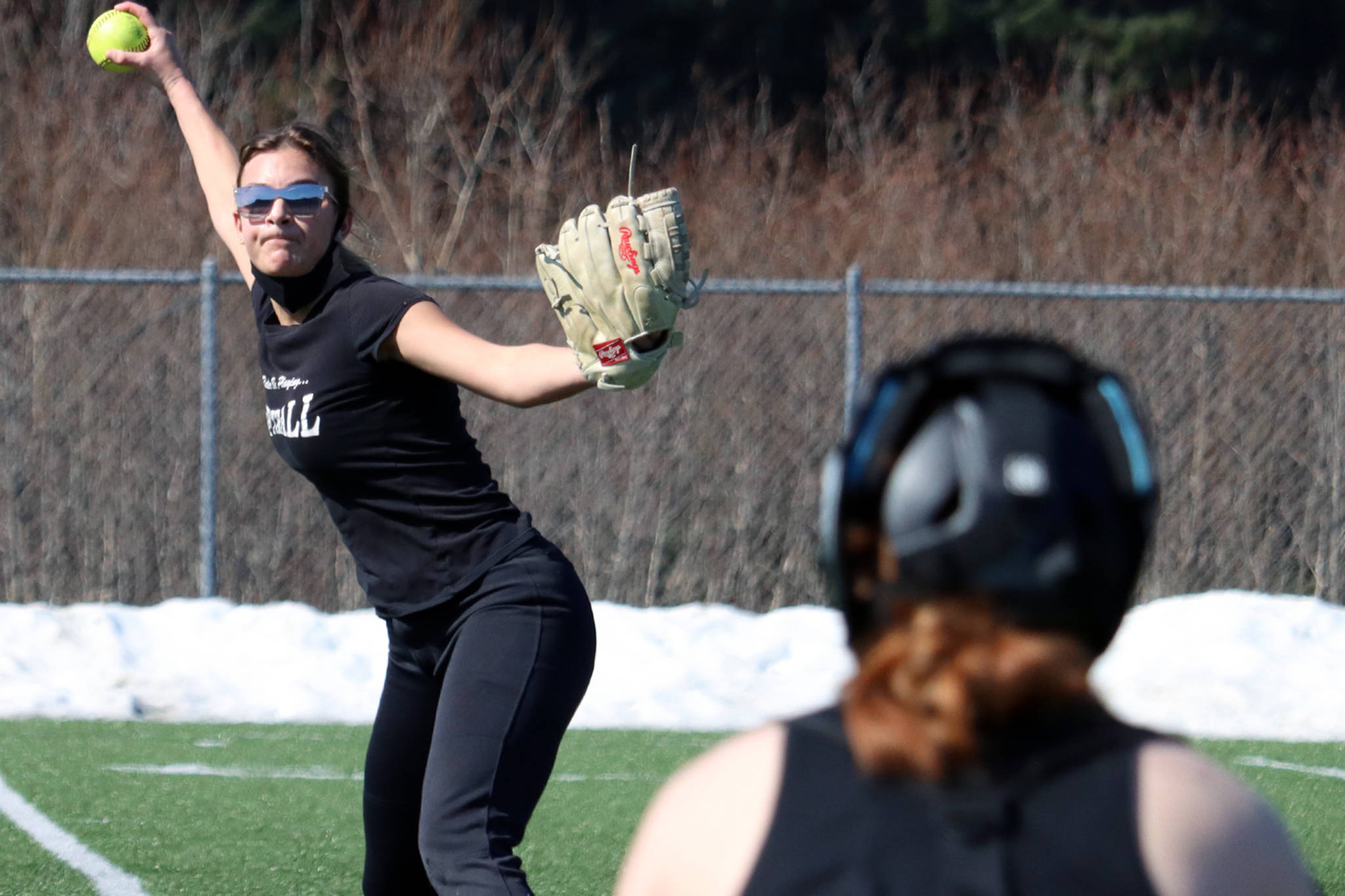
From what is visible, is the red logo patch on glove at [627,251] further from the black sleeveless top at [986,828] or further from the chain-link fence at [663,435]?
the chain-link fence at [663,435]

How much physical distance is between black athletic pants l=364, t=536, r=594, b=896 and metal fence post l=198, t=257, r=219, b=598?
23.9 feet

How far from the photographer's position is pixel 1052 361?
4.88 feet

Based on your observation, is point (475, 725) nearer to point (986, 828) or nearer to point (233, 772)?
point (986, 828)

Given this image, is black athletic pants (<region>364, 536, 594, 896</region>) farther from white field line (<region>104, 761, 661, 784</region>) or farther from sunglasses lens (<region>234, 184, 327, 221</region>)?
white field line (<region>104, 761, 661, 784</region>)

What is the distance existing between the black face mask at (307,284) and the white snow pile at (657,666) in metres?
5.13

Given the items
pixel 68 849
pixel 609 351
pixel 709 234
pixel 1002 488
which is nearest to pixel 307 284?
pixel 609 351

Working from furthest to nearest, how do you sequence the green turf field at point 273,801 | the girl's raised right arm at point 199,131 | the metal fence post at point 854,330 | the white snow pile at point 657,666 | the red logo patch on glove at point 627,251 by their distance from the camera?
the metal fence post at point 854,330 < the white snow pile at point 657,666 < the green turf field at point 273,801 < the girl's raised right arm at point 199,131 < the red logo patch on glove at point 627,251

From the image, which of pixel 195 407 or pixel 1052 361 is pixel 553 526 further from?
pixel 1052 361

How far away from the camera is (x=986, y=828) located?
141 cm

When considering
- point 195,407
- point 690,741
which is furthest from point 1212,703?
point 195,407

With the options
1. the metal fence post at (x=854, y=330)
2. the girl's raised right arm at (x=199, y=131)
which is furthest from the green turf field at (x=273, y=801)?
the metal fence post at (x=854, y=330)

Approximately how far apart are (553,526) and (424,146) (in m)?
8.55

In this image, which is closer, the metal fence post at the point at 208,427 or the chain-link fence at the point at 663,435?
the metal fence post at the point at 208,427

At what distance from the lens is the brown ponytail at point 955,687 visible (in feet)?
4.61
